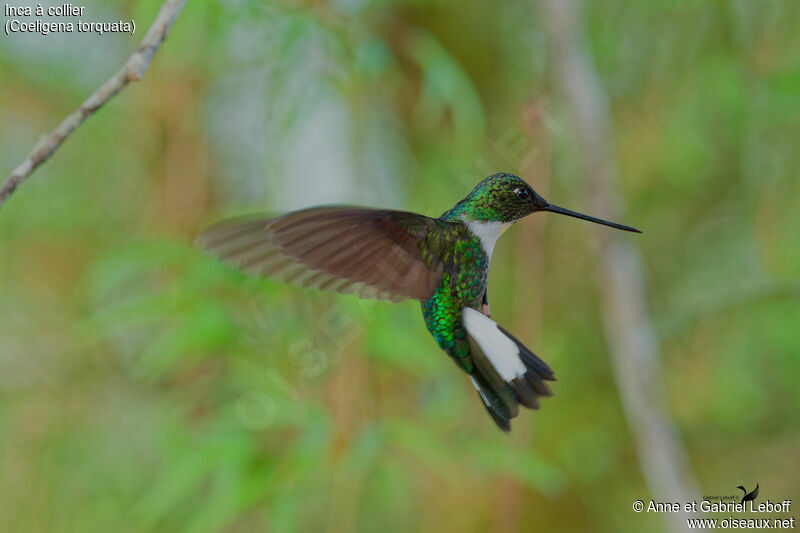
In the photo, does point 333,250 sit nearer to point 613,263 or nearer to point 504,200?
point 504,200

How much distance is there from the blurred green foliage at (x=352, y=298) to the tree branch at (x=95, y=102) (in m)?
0.70

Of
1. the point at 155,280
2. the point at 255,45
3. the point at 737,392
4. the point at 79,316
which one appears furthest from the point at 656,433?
the point at 79,316

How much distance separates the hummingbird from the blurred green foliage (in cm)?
58

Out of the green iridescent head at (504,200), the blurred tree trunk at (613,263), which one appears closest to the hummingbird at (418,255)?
the green iridescent head at (504,200)

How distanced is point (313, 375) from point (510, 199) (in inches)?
29.6

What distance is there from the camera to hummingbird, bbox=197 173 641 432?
52 cm

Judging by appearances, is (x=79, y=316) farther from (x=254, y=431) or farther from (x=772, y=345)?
(x=772, y=345)

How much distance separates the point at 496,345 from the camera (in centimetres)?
56

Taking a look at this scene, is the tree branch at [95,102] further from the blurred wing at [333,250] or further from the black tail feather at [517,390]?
the black tail feather at [517,390]

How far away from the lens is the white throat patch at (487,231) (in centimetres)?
54

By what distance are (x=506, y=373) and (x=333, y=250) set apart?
15cm

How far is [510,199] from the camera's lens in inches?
21.0

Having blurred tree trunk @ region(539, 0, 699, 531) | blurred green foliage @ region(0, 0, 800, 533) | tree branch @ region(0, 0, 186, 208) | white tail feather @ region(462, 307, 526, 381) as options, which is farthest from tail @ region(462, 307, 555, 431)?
blurred tree trunk @ region(539, 0, 699, 531)

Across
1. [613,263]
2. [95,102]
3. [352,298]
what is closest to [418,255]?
[95,102]
